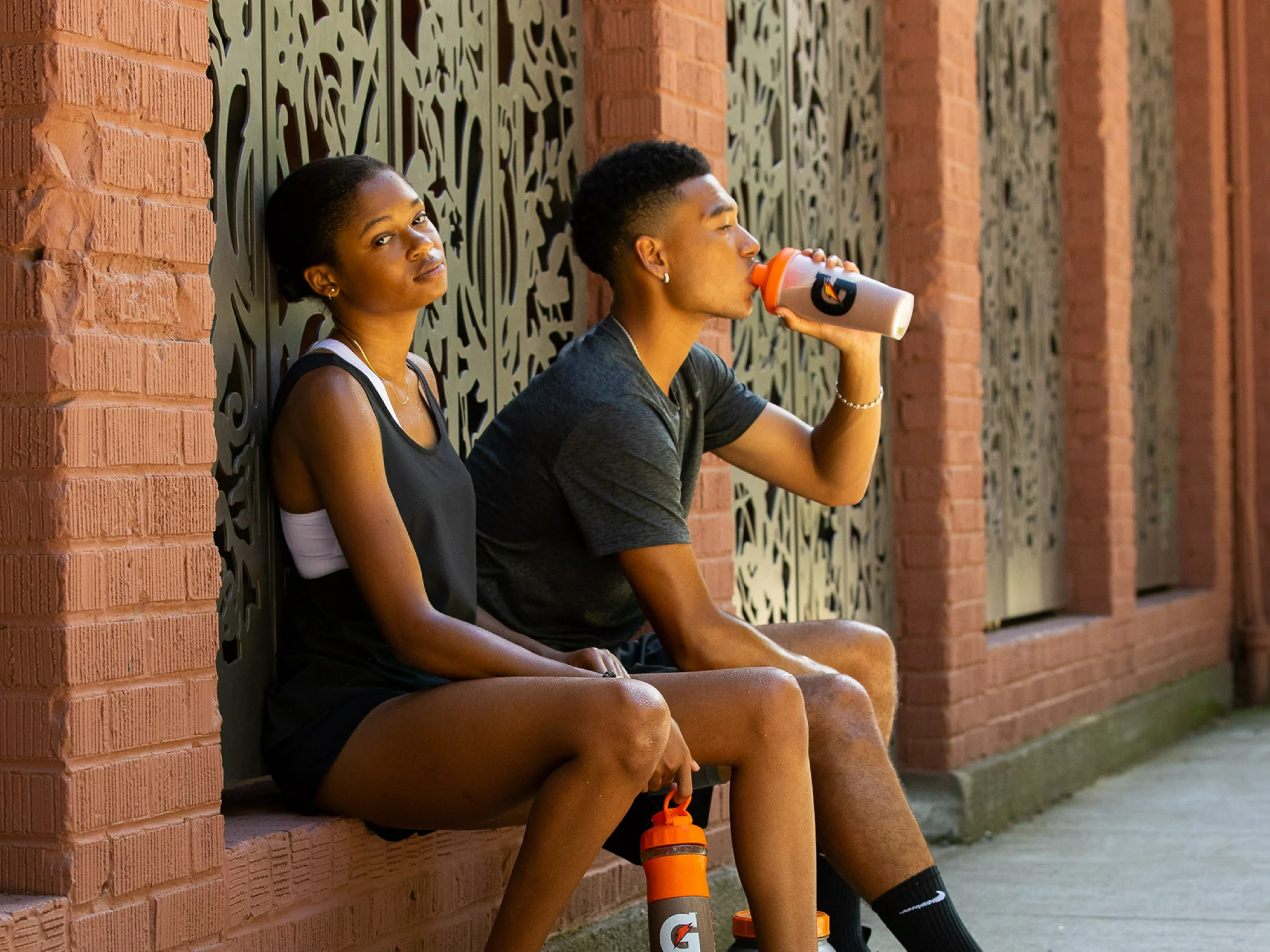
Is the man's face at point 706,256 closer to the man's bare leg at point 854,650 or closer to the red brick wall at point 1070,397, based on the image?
the man's bare leg at point 854,650

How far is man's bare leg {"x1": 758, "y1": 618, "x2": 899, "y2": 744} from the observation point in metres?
3.81

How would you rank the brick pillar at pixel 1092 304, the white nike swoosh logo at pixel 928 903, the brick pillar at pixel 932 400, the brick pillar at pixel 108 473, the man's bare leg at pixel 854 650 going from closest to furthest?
1. the brick pillar at pixel 108 473
2. the white nike swoosh logo at pixel 928 903
3. the man's bare leg at pixel 854 650
4. the brick pillar at pixel 932 400
5. the brick pillar at pixel 1092 304

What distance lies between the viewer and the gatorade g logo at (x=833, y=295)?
3.53 metres

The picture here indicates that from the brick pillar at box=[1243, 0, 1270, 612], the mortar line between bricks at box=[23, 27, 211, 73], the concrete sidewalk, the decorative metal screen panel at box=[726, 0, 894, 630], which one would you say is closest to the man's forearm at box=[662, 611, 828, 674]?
the mortar line between bricks at box=[23, 27, 211, 73]

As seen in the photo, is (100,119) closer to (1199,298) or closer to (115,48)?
(115,48)

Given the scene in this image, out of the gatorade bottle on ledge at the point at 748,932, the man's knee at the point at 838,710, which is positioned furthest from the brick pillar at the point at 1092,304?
the gatorade bottle on ledge at the point at 748,932

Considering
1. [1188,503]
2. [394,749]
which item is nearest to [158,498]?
[394,749]

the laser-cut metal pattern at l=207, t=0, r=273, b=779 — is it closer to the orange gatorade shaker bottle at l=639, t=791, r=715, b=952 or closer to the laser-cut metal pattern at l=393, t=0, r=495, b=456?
the laser-cut metal pattern at l=393, t=0, r=495, b=456

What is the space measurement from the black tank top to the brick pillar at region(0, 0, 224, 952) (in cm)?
33

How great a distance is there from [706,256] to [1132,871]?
9.01 ft

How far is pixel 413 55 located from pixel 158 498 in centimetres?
148

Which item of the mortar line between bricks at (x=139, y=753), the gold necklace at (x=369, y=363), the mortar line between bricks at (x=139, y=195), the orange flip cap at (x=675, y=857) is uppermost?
the mortar line between bricks at (x=139, y=195)

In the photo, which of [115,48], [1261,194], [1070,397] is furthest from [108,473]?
[1261,194]

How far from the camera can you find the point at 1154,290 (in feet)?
Result: 30.8
